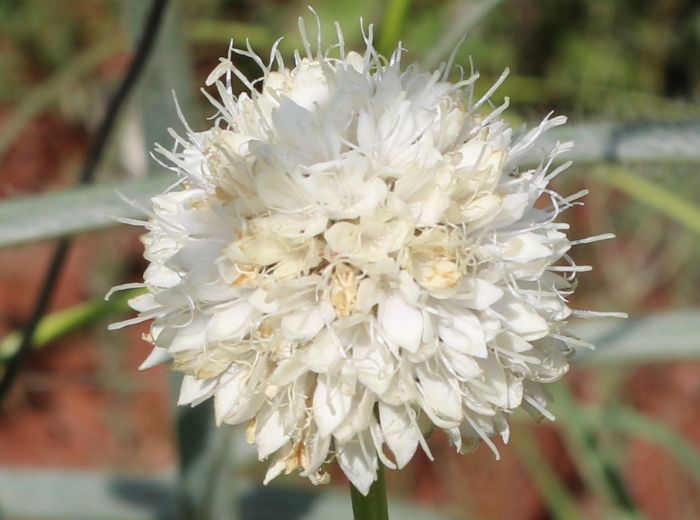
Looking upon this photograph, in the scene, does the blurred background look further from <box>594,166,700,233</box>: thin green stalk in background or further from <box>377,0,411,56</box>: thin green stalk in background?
<box>377,0,411,56</box>: thin green stalk in background

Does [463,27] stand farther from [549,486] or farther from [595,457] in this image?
[549,486]

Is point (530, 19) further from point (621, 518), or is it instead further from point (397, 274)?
point (397, 274)

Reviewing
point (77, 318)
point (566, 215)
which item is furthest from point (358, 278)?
point (566, 215)

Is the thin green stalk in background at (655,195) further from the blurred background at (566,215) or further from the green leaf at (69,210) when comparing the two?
the green leaf at (69,210)

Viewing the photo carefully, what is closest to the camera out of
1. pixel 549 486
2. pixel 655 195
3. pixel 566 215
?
pixel 655 195

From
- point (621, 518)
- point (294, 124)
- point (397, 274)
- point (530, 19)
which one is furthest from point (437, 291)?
point (530, 19)

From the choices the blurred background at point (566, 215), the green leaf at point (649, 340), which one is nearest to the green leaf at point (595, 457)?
the blurred background at point (566, 215)

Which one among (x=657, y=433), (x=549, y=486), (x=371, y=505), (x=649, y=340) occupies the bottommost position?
(x=549, y=486)

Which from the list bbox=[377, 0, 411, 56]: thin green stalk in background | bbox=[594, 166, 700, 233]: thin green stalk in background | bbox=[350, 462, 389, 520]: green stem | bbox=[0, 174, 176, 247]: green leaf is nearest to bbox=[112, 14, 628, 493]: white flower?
bbox=[350, 462, 389, 520]: green stem
